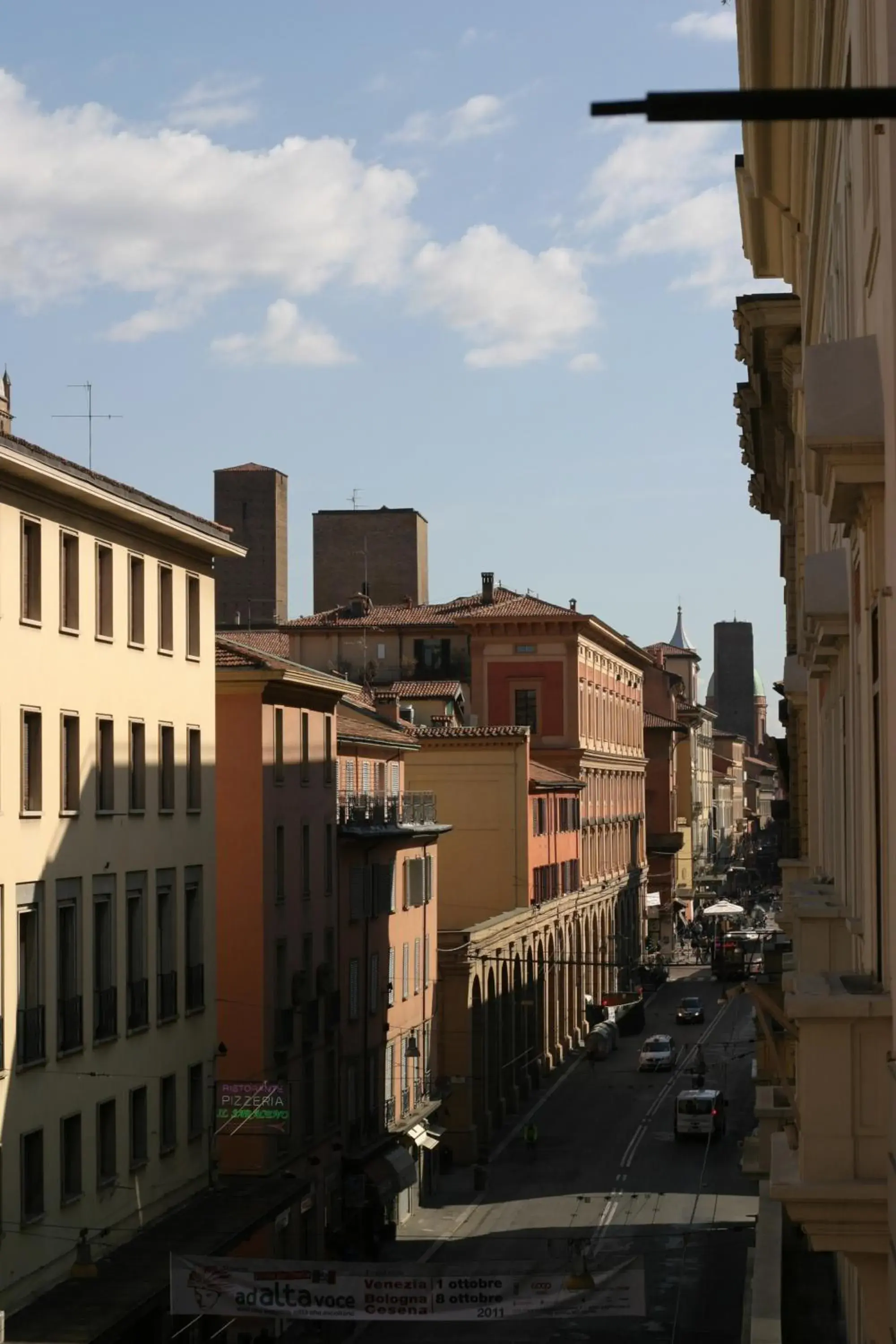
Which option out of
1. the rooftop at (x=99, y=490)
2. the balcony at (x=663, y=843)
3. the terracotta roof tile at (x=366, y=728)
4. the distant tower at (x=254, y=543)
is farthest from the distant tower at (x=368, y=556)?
the rooftop at (x=99, y=490)

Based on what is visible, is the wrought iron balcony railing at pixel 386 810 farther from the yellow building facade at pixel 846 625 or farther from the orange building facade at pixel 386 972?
the yellow building facade at pixel 846 625

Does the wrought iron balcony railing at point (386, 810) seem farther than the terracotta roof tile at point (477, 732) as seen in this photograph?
No

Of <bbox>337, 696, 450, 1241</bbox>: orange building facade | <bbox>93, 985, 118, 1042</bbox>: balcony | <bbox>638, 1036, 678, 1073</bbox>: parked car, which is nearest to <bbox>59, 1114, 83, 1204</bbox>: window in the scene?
<bbox>93, 985, 118, 1042</bbox>: balcony

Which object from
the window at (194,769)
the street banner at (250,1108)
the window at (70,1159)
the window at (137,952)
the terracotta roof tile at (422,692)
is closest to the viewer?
Answer: the window at (70,1159)

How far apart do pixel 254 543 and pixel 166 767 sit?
7976cm

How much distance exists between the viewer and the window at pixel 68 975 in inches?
1308

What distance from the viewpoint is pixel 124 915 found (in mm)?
Result: 36406

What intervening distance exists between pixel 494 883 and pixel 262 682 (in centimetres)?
3163

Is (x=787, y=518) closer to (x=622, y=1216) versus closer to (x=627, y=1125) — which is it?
(x=622, y=1216)

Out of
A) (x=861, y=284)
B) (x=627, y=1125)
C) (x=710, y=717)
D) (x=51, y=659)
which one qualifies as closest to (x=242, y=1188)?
(x=51, y=659)

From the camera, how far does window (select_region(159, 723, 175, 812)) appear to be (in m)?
39.2

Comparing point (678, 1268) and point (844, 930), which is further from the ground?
point (844, 930)

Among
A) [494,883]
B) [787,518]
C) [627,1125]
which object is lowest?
[627,1125]

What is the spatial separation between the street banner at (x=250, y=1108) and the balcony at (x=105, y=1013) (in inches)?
191
